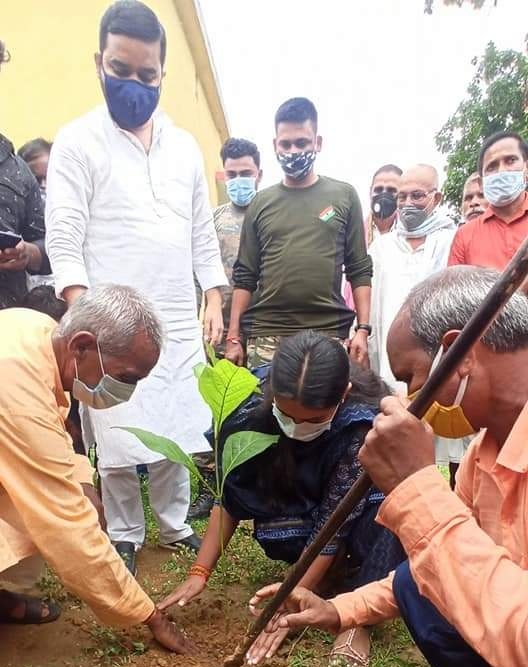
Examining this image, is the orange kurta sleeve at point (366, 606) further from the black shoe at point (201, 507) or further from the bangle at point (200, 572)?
the black shoe at point (201, 507)

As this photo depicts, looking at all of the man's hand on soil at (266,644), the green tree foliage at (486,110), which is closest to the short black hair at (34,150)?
the man's hand on soil at (266,644)

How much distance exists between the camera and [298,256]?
2965 millimetres

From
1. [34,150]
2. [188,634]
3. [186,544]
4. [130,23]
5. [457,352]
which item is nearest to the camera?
[457,352]

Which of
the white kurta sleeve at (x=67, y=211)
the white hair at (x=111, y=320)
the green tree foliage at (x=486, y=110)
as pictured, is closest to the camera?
the white hair at (x=111, y=320)

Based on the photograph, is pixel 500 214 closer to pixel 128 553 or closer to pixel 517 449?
pixel 517 449

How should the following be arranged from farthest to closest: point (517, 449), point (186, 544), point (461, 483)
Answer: point (186, 544) < point (461, 483) < point (517, 449)

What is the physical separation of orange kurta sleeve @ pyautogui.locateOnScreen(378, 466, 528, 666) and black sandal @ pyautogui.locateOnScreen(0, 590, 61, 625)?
1.42 metres

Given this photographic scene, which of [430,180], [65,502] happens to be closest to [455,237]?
[430,180]

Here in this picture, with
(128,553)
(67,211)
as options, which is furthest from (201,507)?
(67,211)

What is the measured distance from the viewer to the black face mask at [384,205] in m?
4.19

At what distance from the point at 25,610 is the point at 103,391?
781 millimetres

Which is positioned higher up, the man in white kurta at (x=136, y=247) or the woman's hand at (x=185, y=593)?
the man in white kurta at (x=136, y=247)

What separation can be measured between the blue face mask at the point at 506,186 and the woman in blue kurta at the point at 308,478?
1.33 metres

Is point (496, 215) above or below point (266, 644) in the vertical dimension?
above
